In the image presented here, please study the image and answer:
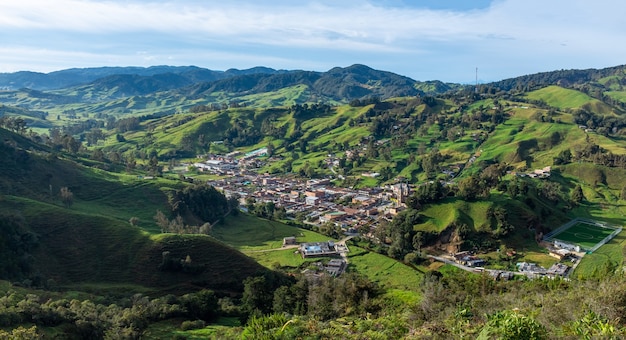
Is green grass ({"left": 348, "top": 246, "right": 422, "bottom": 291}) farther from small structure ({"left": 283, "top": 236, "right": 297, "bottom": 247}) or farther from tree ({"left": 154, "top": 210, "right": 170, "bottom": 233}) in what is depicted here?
tree ({"left": 154, "top": 210, "right": 170, "bottom": 233})

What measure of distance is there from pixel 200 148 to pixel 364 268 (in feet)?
367

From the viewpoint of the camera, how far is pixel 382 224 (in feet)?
218

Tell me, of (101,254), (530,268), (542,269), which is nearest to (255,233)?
(101,254)

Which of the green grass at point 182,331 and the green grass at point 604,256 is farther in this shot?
the green grass at point 604,256

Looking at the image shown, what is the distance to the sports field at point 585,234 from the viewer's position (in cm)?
6012

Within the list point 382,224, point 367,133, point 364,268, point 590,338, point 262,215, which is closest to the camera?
point 590,338

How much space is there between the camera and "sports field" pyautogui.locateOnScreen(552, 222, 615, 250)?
197 feet

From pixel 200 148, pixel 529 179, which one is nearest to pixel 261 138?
pixel 200 148

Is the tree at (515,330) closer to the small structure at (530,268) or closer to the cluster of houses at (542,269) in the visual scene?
the cluster of houses at (542,269)

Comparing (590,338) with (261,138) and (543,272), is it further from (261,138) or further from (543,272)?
(261,138)

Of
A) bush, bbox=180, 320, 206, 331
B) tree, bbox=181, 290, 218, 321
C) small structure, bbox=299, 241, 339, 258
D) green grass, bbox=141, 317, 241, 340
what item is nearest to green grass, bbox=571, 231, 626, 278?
small structure, bbox=299, 241, 339, 258

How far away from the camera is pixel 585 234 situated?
63250 millimetres

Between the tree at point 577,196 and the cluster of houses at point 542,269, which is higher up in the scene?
the tree at point 577,196

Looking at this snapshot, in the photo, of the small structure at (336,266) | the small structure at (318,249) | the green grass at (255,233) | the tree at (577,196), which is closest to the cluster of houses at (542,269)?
the small structure at (336,266)
